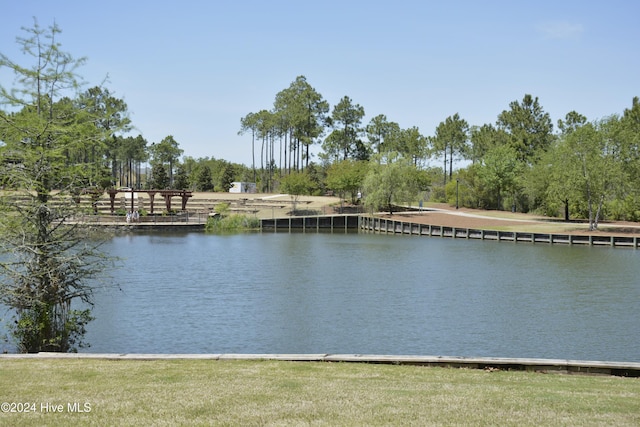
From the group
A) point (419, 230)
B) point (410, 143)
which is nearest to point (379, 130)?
point (410, 143)

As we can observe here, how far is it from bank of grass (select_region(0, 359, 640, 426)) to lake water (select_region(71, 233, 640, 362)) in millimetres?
7069

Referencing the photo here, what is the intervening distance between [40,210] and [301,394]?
31.0 feet

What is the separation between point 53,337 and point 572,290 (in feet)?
80.9

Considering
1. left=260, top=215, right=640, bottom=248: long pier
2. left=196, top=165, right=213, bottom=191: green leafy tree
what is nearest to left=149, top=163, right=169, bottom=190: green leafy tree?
left=196, top=165, right=213, bottom=191: green leafy tree

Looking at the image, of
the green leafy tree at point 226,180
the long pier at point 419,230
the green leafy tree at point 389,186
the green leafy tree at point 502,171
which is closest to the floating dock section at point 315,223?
the long pier at point 419,230

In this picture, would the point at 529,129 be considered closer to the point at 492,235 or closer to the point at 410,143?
the point at 410,143

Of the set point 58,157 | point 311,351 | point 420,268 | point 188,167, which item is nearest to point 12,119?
point 58,157

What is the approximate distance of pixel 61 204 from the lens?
17.6m

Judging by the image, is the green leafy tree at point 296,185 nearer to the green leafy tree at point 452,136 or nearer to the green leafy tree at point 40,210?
the green leafy tree at point 452,136

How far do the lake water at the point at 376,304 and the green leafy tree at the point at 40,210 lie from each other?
3.02m

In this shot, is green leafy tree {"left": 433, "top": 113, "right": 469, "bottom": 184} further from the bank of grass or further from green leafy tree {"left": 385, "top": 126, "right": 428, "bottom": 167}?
the bank of grass

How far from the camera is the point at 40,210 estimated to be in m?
16.8

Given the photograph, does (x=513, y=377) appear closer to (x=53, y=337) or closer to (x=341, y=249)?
(x=53, y=337)

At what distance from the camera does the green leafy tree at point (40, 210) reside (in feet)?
55.2
